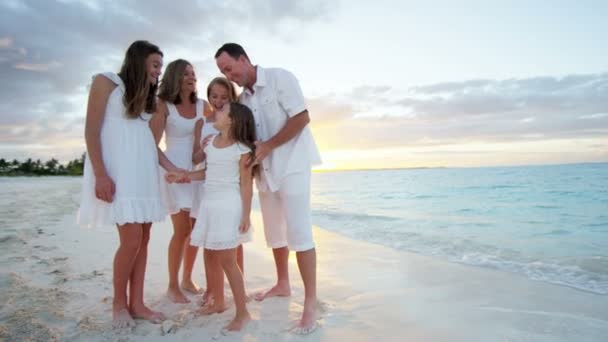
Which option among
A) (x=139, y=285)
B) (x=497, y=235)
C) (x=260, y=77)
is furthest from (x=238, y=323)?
(x=497, y=235)

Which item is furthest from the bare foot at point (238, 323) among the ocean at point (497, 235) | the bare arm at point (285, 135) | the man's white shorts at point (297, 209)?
the ocean at point (497, 235)

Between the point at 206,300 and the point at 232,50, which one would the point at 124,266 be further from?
A: the point at 232,50

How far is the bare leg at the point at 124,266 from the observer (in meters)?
2.66

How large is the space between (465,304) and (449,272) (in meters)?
1.19

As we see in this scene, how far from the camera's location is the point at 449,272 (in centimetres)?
448

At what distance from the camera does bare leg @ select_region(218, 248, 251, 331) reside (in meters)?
2.71

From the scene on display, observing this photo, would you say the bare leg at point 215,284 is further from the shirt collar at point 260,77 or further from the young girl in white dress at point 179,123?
the shirt collar at point 260,77

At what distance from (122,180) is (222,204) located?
66 centimetres

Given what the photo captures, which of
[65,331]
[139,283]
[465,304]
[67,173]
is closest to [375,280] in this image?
[465,304]

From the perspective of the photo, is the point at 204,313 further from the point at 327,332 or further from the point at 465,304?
the point at 465,304

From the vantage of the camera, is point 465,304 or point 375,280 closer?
point 465,304

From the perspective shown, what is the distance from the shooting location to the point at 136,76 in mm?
2656

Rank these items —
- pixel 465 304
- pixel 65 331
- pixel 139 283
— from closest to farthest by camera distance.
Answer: pixel 65 331
pixel 139 283
pixel 465 304

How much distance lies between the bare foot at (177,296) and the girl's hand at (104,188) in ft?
3.65
